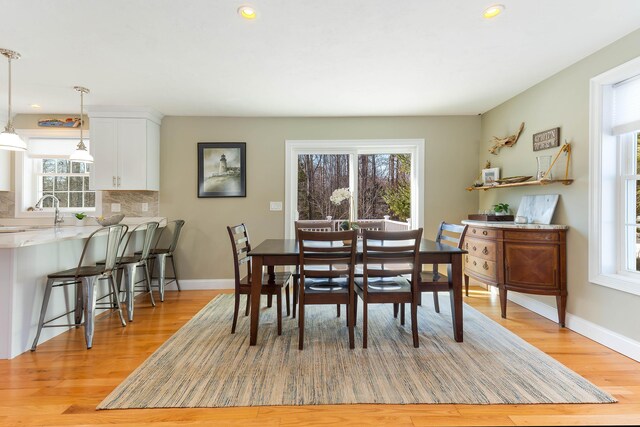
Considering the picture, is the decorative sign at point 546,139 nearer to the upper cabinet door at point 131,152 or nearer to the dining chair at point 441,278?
the dining chair at point 441,278

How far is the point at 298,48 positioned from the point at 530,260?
2831 mm

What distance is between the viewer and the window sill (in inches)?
89.6

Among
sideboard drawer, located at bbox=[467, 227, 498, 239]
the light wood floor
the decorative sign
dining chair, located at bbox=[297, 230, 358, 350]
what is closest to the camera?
the light wood floor

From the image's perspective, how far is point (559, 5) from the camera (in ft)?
6.51

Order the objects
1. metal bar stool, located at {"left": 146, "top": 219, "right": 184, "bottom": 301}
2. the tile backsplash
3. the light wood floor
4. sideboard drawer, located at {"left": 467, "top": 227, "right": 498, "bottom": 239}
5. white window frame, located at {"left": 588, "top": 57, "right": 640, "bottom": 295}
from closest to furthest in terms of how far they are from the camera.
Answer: the light wood floor → white window frame, located at {"left": 588, "top": 57, "right": 640, "bottom": 295} → sideboard drawer, located at {"left": 467, "top": 227, "right": 498, "bottom": 239} → metal bar stool, located at {"left": 146, "top": 219, "right": 184, "bottom": 301} → the tile backsplash

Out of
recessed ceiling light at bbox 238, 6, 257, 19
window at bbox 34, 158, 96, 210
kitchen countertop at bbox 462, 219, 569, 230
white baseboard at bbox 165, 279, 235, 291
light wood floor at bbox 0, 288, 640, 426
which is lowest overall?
light wood floor at bbox 0, 288, 640, 426

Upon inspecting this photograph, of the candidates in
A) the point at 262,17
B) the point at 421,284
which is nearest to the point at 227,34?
the point at 262,17

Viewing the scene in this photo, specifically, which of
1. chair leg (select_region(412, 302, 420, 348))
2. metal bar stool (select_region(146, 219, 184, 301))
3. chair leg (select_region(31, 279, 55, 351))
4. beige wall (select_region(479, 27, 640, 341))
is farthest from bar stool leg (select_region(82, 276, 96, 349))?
beige wall (select_region(479, 27, 640, 341))

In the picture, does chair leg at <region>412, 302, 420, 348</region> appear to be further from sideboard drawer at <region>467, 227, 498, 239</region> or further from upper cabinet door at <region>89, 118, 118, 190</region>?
upper cabinet door at <region>89, 118, 118, 190</region>

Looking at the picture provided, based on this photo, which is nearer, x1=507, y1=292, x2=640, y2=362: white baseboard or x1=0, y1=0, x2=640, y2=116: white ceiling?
x1=0, y1=0, x2=640, y2=116: white ceiling

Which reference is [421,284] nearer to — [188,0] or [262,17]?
[262,17]

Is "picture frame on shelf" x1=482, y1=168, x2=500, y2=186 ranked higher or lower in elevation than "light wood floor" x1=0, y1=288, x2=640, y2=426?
higher

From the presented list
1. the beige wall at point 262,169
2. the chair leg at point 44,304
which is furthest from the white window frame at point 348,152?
the chair leg at point 44,304

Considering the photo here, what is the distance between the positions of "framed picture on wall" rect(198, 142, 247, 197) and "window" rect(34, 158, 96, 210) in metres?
1.63
